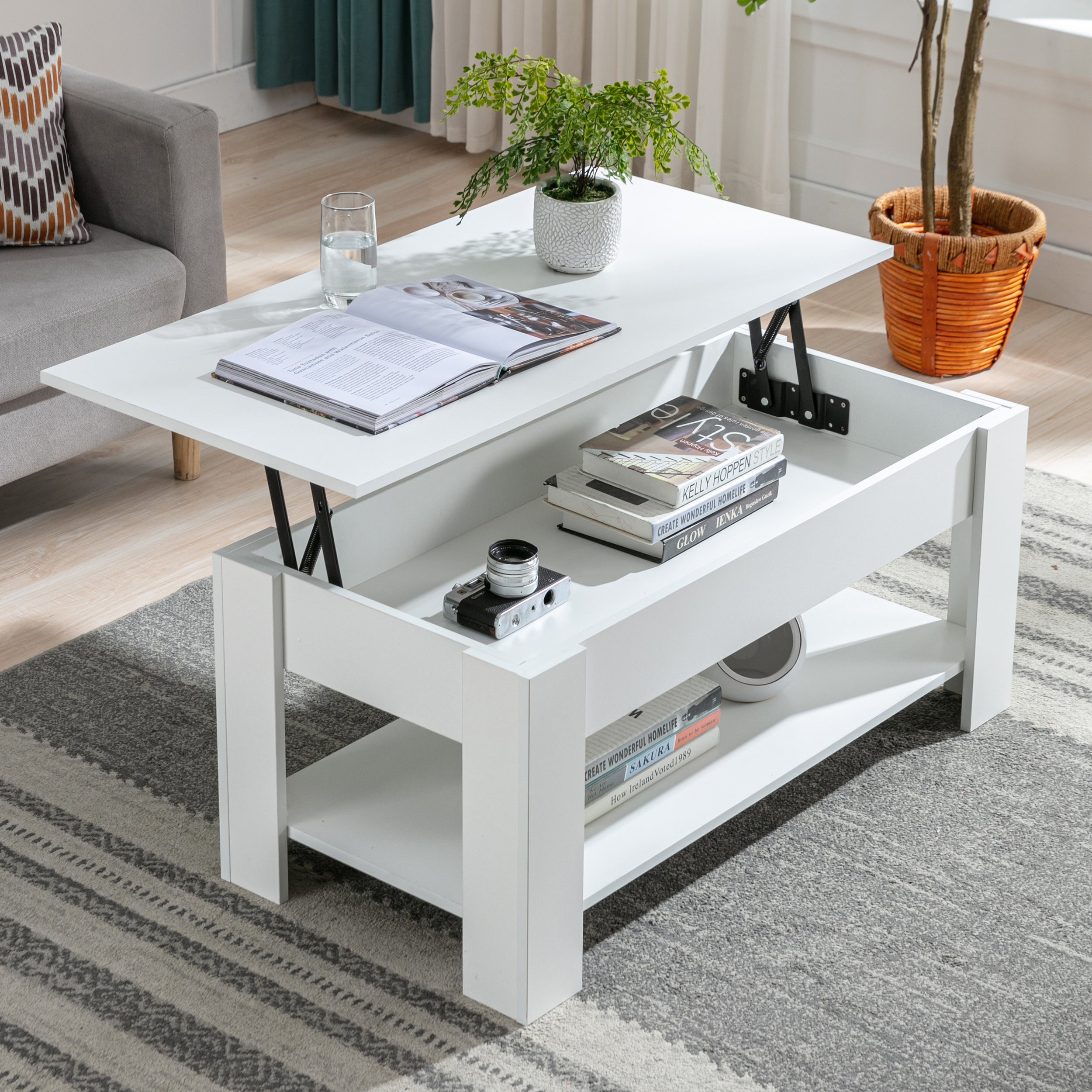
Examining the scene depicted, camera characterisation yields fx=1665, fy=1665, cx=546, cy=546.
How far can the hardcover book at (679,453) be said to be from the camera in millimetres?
1964

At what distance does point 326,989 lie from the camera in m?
1.76

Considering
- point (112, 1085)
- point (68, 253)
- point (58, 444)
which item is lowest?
point (112, 1085)

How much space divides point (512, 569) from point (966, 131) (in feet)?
5.57

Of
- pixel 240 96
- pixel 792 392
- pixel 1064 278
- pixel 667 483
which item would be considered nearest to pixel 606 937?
pixel 667 483

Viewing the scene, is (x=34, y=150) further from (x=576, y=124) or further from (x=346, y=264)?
(x=576, y=124)

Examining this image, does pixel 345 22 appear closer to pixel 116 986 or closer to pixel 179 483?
pixel 179 483

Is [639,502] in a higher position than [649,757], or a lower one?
higher

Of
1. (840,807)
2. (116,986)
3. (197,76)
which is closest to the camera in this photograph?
(116,986)

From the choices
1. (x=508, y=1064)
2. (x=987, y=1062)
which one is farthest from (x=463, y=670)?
(x=987, y=1062)

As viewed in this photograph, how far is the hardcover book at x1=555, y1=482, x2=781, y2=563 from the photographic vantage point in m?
1.96

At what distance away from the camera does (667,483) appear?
6.39ft

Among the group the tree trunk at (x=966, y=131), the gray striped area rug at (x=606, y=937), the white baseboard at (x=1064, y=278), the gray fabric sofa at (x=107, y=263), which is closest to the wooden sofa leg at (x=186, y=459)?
the gray fabric sofa at (x=107, y=263)

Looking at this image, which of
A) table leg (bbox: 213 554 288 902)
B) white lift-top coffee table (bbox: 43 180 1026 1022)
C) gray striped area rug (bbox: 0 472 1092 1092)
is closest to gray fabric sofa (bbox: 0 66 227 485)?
gray striped area rug (bbox: 0 472 1092 1092)

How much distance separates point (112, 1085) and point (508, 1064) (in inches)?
15.3
